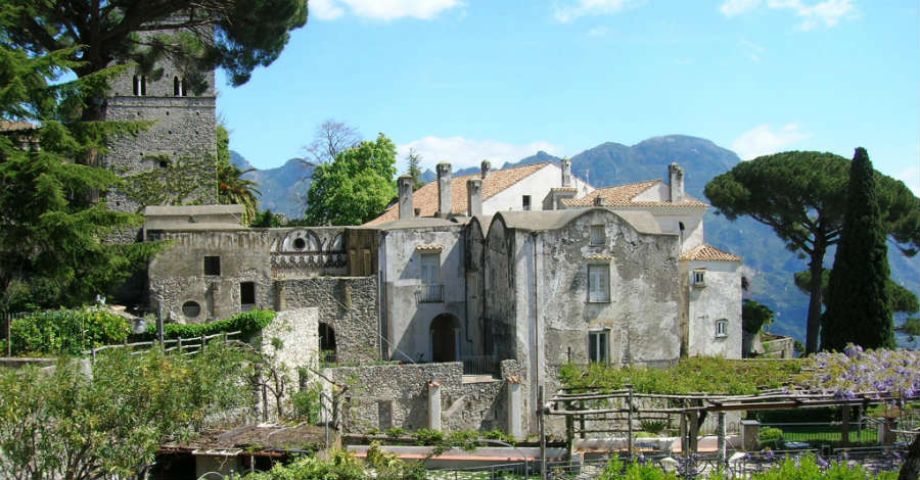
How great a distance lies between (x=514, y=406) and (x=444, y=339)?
6.75 metres

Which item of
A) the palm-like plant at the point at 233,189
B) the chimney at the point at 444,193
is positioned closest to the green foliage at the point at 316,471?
the chimney at the point at 444,193

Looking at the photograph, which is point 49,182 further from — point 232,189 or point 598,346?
point 232,189

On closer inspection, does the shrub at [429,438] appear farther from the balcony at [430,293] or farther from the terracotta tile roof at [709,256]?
the terracotta tile roof at [709,256]

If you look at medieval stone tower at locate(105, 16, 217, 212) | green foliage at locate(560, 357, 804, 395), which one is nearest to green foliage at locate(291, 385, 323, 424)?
green foliage at locate(560, 357, 804, 395)

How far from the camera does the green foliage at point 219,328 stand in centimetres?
2867

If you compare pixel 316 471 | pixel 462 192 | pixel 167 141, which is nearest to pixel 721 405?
pixel 316 471

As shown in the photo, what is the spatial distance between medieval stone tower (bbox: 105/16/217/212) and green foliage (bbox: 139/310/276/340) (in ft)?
40.5

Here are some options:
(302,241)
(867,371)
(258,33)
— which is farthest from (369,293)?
(867,371)

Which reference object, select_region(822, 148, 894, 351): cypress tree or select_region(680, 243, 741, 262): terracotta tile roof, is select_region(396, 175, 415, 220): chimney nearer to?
select_region(680, 243, 741, 262): terracotta tile roof

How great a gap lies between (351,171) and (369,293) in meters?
24.2

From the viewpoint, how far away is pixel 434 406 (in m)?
32.9

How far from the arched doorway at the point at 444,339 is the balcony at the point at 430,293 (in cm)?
139

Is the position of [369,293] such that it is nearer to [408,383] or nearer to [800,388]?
[408,383]

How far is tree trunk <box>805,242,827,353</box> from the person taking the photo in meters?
46.2
